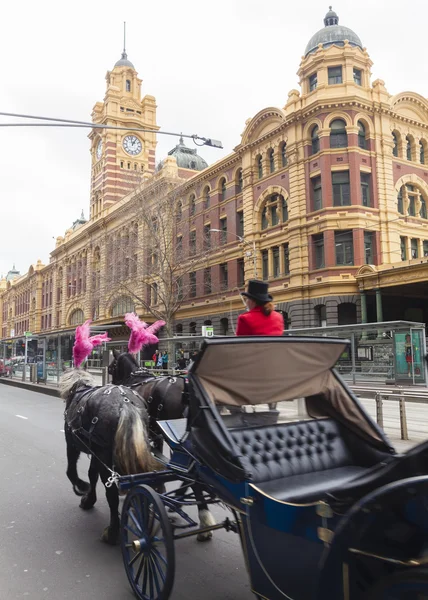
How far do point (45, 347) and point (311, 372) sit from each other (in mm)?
21585

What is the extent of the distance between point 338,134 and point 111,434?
95.2 feet

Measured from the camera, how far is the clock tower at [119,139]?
57.8 metres

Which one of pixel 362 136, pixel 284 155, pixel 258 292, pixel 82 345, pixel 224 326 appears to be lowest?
pixel 82 345

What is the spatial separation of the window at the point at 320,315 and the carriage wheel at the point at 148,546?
86.4ft

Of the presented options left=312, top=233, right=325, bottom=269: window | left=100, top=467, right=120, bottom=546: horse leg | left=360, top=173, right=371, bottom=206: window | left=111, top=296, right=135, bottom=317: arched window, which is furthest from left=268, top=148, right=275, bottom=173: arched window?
left=100, top=467, right=120, bottom=546: horse leg

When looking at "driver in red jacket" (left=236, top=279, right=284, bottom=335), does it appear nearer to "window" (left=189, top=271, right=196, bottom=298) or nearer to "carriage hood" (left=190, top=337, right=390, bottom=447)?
"carriage hood" (left=190, top=337, right=390, bottom=447)

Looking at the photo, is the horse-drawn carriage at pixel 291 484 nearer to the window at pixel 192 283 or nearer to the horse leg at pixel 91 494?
the horse leg at pixel 91 494

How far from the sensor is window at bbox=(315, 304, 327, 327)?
95.6 ft

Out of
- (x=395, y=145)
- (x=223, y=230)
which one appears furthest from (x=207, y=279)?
(x=395, y=145)

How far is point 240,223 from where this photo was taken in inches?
1422

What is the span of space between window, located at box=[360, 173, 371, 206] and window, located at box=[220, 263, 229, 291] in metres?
12.0

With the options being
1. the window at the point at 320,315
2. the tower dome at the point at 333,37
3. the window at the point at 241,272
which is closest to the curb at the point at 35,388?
the window at the point at 320,315

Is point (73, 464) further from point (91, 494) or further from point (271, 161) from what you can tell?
point (271, 161)

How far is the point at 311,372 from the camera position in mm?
3938
